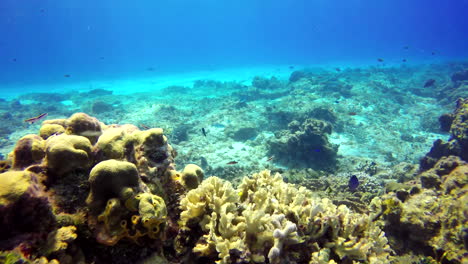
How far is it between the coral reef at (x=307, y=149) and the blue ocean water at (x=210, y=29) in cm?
10725

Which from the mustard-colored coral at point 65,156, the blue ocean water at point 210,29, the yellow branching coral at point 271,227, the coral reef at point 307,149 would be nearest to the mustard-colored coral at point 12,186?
the mustard-colored coral at point 65,156

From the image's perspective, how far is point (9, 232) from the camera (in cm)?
182

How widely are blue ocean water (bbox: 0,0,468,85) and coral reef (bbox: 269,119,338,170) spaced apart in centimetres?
10725

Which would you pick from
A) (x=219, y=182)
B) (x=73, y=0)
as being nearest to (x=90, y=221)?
(x=219, y=182)

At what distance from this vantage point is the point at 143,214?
6.85 feet

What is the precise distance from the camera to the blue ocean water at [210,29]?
119 m

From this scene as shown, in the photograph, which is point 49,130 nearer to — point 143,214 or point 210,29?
point 143,214

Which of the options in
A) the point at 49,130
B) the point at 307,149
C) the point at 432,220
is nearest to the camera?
the point at 49,130

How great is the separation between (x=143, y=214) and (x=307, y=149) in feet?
31.0

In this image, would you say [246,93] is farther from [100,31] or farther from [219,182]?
[100,31]

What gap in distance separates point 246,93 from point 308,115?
31.2 ft

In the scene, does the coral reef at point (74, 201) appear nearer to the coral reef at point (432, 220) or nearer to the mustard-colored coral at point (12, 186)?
the mustard-colored coral at point (12, 186)

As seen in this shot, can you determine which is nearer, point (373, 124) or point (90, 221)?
point (90, 221)

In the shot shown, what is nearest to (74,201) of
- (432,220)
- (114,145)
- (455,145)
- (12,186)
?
(12,186)
